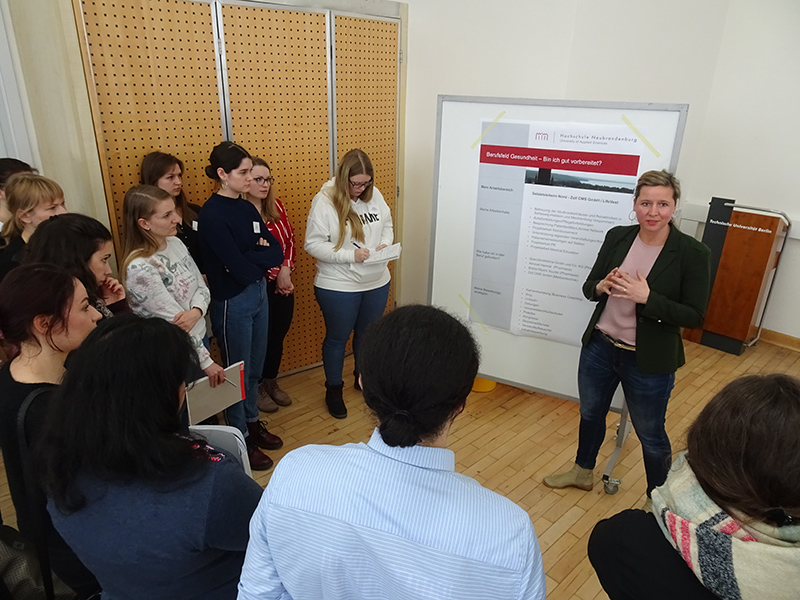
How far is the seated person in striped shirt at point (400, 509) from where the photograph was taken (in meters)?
0.84

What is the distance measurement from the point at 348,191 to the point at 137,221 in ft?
3.74

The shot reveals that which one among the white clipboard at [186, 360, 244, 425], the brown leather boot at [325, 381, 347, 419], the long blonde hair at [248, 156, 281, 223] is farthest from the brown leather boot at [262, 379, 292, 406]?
the long blonde hair at [248, 156, 281, 223]

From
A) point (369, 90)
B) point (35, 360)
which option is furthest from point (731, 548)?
point (369, 90)

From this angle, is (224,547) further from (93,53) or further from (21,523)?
(93,53)

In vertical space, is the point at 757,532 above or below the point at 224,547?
above

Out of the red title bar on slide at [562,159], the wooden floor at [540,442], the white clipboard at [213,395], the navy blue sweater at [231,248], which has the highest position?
the red title bar on slide at [562,159]

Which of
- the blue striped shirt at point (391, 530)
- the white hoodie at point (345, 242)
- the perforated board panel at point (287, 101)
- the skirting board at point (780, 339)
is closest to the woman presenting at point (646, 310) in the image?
the white hoodie at point (345, 242)

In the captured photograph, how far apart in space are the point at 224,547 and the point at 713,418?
101cm

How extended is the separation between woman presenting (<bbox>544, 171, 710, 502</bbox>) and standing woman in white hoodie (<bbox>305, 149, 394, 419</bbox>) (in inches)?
48.1

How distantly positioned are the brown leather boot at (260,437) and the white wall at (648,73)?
1.98 m

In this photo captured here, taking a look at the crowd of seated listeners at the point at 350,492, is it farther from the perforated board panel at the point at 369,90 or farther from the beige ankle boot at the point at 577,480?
the perforated board panel at the point at 369,90

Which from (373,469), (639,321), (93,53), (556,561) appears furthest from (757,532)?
(93,53)

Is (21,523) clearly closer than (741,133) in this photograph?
Yes

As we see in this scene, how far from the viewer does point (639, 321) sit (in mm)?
2297
